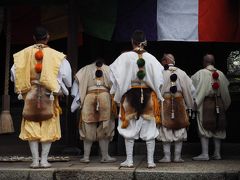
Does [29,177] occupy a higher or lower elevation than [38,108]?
lower

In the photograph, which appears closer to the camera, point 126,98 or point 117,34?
point 126,98

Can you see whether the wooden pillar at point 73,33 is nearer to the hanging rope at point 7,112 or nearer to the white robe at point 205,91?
the hanging rope at point 7,112

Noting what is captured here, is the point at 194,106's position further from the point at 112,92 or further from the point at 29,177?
the point at 29,177

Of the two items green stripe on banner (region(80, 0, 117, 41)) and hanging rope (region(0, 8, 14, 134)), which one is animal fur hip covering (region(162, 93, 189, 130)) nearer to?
green stripe on banner (region(80, 0, 117, 41))

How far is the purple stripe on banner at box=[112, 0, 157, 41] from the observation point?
1068 centimetres

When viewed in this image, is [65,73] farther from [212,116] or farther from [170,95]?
[212,116]

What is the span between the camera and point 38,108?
29.7 feet

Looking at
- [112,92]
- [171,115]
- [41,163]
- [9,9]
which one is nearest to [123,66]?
[112,92]

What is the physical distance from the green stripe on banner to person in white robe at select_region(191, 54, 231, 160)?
1.87 metres

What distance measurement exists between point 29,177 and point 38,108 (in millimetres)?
1062

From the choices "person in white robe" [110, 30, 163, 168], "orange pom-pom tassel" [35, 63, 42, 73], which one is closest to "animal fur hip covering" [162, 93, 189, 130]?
"person in white robe" [110, 30, 163, 168]

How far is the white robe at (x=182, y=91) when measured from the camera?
1004cm

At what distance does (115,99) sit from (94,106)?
0.62m

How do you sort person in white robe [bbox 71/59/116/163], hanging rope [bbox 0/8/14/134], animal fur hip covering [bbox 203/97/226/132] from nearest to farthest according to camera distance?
1. person in white robe [bbox 71/59/116/163]
2. animal fur hip covering [bbox 203/97/226/132]
3. hanging rope [bbox 0/8/14/134]
